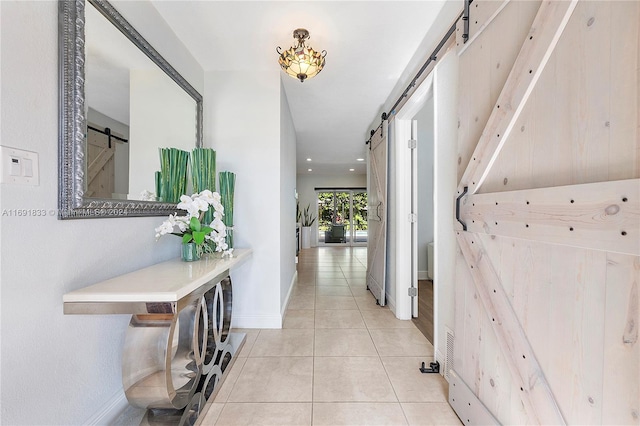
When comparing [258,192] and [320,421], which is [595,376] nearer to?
[320,421]

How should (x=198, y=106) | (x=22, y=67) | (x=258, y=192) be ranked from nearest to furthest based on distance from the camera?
(x=22, y=67), (x=198, y=106), (x=258, y=192)

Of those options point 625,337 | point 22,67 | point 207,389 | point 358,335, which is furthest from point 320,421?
point 22,67

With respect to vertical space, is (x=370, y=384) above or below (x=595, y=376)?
below

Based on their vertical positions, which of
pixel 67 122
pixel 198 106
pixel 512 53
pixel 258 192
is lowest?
pixel 258 192

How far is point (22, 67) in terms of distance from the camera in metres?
0.99

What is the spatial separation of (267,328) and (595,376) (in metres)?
2.42

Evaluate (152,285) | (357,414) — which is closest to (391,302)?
(357,414)

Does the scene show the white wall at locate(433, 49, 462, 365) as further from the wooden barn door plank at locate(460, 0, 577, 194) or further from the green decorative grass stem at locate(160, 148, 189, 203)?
the green decorative grass stem at locate(160, 148, 189, 203)

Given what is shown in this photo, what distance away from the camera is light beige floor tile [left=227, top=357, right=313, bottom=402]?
66.6 inches

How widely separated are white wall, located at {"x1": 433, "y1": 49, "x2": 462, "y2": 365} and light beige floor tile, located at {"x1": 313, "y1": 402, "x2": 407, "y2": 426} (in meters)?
0.59

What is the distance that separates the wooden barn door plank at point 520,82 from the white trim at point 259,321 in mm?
2176

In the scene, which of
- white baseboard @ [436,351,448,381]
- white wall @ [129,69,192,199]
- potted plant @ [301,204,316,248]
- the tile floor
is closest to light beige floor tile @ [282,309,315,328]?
the tile floor

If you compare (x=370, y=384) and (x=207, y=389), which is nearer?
(x=207, y=389)

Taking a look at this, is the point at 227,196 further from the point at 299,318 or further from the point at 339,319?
the point at 339,319
